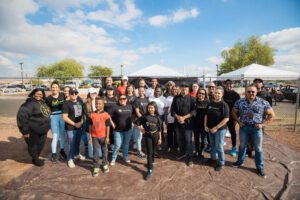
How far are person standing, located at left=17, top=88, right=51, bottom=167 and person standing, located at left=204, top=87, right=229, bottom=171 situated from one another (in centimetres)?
372

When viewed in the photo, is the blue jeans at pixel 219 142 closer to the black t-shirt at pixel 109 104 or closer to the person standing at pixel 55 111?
the black t-shirt at pixel 109 104

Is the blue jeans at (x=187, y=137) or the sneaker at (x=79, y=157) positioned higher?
the blue jeans at (x=187, y=137)

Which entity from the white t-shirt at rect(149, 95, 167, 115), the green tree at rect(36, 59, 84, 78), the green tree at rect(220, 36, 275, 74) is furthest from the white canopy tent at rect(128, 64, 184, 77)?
the green tree at rect(36, 59, 84, 78)

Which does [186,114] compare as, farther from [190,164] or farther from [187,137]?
[190,164]

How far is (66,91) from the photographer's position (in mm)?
4355

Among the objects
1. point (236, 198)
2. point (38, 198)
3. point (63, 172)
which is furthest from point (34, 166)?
point (236, 198)

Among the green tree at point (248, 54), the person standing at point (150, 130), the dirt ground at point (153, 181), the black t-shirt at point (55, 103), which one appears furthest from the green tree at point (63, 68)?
the person standing at point (150, 130)

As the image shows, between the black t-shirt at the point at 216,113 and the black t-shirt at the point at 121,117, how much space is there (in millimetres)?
1782

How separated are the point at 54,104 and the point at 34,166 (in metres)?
1.53

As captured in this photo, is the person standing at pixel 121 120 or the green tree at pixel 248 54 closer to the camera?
the person standing at pixel 121 120

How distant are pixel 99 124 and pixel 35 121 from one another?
5.00 feet

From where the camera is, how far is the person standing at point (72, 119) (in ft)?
13.5

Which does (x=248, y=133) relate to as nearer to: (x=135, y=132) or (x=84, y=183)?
(x=135, y=132)

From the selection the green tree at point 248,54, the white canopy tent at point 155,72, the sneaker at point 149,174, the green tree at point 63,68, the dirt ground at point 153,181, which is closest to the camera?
the dirt ground at point 153,181
